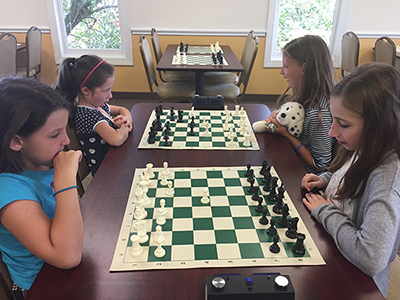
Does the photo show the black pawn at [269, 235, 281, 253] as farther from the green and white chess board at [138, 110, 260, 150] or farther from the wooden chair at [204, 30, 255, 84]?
the wooden chair at [204, 30, 255, 84]

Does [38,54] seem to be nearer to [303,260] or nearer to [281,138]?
[281,138]

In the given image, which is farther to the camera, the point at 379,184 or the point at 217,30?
the point at 217,30

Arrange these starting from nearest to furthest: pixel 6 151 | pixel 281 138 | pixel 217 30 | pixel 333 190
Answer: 1. pixel 6 151
2. pixel 333 190
3. pixel 281 138
4. pixel 217 30

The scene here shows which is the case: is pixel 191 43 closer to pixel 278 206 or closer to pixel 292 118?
pixel 292 118

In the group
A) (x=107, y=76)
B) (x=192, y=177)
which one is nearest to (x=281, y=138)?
(x=192, y=177)

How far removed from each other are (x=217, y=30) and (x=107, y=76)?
2.91m

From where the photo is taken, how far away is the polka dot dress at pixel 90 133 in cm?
164

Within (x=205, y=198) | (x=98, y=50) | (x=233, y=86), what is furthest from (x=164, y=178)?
(x=98, y=50)

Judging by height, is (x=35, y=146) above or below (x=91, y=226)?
above

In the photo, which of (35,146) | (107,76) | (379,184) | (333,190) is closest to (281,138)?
(333,190)

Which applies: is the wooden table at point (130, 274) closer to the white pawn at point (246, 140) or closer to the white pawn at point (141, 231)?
the white pawn at point (141, 231)

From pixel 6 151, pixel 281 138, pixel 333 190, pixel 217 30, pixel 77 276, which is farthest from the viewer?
pixel 217 30

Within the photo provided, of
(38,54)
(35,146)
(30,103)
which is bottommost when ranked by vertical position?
(38,54)

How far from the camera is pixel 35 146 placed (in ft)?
3.23
